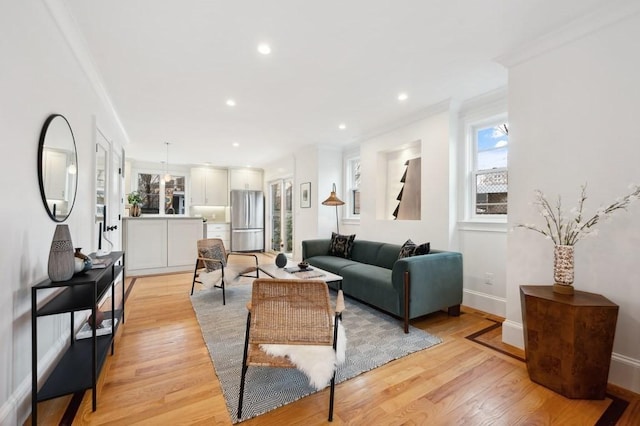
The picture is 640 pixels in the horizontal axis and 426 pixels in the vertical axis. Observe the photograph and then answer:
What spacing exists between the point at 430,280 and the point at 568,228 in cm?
126

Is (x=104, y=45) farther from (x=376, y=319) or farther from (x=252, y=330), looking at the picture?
A: (x=376, y=319)

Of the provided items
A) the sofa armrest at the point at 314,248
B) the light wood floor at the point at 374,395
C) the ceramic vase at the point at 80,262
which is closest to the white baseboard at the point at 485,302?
the light wood floor at the point at 374,395

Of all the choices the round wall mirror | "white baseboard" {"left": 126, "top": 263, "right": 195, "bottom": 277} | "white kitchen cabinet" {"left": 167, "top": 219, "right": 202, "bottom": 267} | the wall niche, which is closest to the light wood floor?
the round wall mirror

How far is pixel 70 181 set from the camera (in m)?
2.33

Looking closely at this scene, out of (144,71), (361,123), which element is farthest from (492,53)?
(144,71)

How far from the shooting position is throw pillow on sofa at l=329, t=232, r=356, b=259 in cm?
460

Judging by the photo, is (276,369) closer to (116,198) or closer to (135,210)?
(116,198)

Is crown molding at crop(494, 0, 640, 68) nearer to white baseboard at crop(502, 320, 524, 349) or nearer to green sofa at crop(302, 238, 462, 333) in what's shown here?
green sofa at crop(302, 238, 462, 333)

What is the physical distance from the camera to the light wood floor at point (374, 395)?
1.65 m

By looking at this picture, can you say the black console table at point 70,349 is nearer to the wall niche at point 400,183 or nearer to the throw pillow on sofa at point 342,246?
the throw pillow on sofa at point 342,246

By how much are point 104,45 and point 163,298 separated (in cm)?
303

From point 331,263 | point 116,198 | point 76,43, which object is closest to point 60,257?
point 76,43

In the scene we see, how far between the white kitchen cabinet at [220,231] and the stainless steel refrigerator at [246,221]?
34cm

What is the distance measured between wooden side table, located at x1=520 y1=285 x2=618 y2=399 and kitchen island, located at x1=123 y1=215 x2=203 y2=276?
5448 mm
